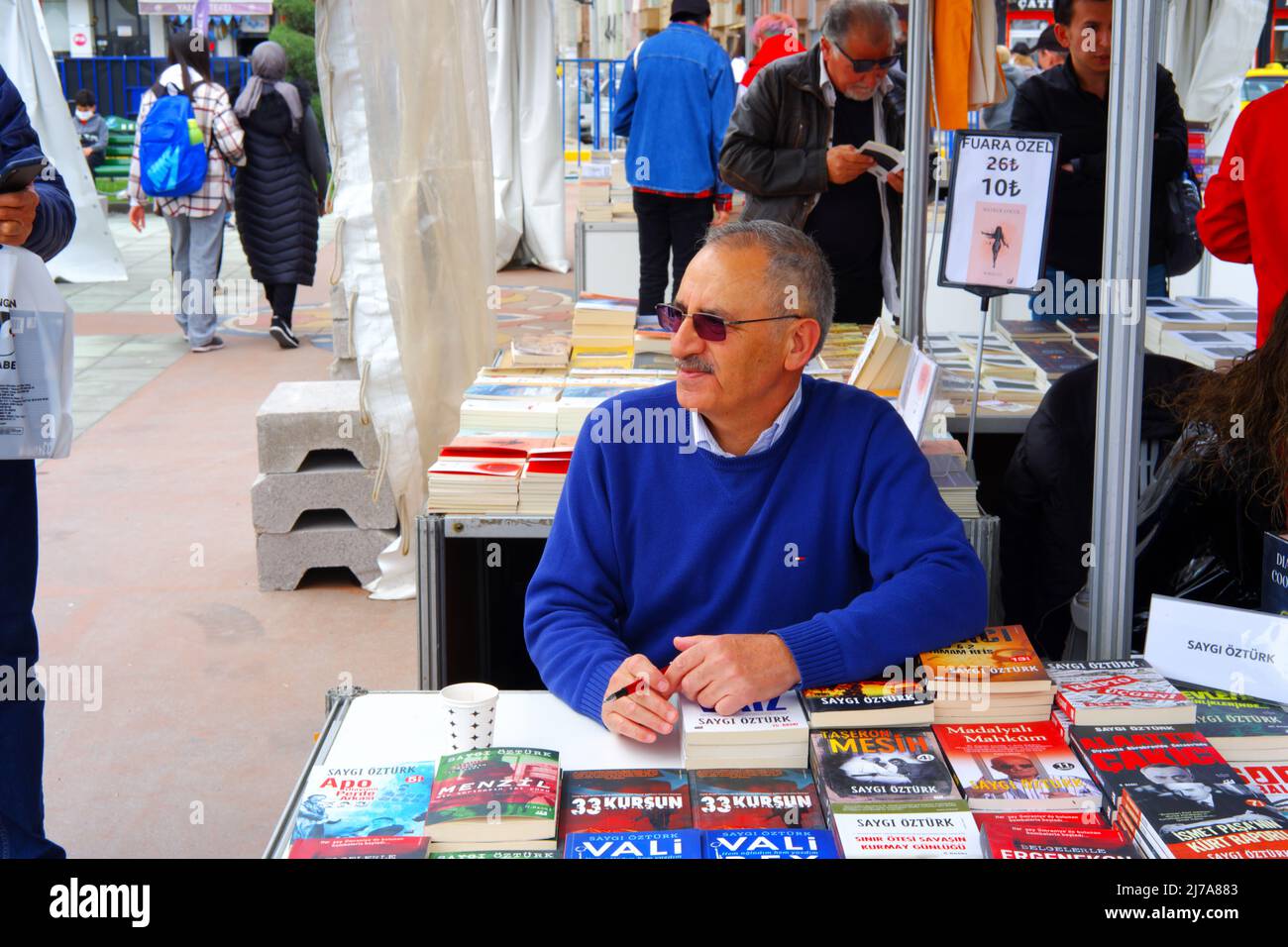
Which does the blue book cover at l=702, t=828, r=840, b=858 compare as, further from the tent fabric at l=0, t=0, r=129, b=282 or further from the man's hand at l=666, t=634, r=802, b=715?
the tent fabric at l=0, t=0, r=129, b=282

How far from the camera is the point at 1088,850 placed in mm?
1643

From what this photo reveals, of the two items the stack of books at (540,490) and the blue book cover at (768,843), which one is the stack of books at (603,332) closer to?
the stack of books at (540,490)

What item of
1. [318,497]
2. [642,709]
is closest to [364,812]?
[642,709]

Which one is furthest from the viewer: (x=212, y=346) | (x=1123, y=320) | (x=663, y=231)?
(x=212, y=346)

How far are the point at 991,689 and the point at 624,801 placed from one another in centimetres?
61

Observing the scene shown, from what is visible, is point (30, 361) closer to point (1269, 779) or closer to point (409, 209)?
point (409, 209)

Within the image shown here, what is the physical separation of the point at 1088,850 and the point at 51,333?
7.66 feet

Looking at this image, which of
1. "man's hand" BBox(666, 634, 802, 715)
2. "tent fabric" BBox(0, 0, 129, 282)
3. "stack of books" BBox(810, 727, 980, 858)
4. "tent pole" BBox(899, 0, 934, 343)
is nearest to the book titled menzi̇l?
"man's hand" BBox(666, 634, 802, 715)

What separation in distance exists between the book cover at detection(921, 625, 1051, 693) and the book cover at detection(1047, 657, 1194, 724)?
0.17ft

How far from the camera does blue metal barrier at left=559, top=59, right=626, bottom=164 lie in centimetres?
1595

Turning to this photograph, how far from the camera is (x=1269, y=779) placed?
1.87 m

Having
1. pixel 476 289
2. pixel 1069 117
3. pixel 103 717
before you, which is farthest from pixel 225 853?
pixel 1069 117

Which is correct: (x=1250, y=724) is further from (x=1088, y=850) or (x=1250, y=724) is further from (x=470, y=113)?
(x=470, y=113)

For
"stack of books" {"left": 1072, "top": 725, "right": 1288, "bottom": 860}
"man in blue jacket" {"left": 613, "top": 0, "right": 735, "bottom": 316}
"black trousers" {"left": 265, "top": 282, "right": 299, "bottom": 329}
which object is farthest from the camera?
"black trousers" {"left": 265, "top": 282, "right": 299, "bottom": 329}
